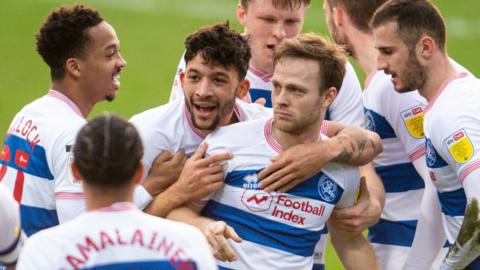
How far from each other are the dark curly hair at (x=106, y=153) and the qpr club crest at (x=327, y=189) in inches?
82.7

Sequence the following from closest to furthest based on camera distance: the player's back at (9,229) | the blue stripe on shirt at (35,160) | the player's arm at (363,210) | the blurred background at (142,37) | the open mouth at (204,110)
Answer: the player's back at (9,229) → the blue stripe on shirt at (35,160) → the open mouth at (204,110) → the player's arm at (363,210) → the blurred background at (142,37)

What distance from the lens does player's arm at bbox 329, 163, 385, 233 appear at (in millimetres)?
7098

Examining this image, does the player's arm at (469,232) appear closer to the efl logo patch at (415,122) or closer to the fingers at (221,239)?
the efl logo patch at (415,122)

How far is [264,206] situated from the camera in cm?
682

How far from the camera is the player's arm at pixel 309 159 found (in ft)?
22.3

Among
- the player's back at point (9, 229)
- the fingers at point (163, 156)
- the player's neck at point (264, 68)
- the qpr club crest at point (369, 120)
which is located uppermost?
the player's neck at point (264, 68)

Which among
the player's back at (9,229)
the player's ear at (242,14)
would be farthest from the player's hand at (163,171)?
the player's ear at (242,14)

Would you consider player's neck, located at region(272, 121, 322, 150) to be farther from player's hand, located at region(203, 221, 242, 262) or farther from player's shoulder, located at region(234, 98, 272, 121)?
player's hand, located at region(203, 221, 242, 262)

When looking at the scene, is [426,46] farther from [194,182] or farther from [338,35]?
[194,182]

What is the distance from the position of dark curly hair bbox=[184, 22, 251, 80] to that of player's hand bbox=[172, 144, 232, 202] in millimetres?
601

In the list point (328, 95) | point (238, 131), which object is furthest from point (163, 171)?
point (328, 95)

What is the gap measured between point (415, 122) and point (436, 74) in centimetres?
71

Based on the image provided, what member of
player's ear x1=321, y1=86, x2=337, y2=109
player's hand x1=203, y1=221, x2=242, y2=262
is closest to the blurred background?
player's ear x1=321, y1=86, x2=337, y2=109

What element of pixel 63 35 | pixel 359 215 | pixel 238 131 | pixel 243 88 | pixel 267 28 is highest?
pixel 267 28
